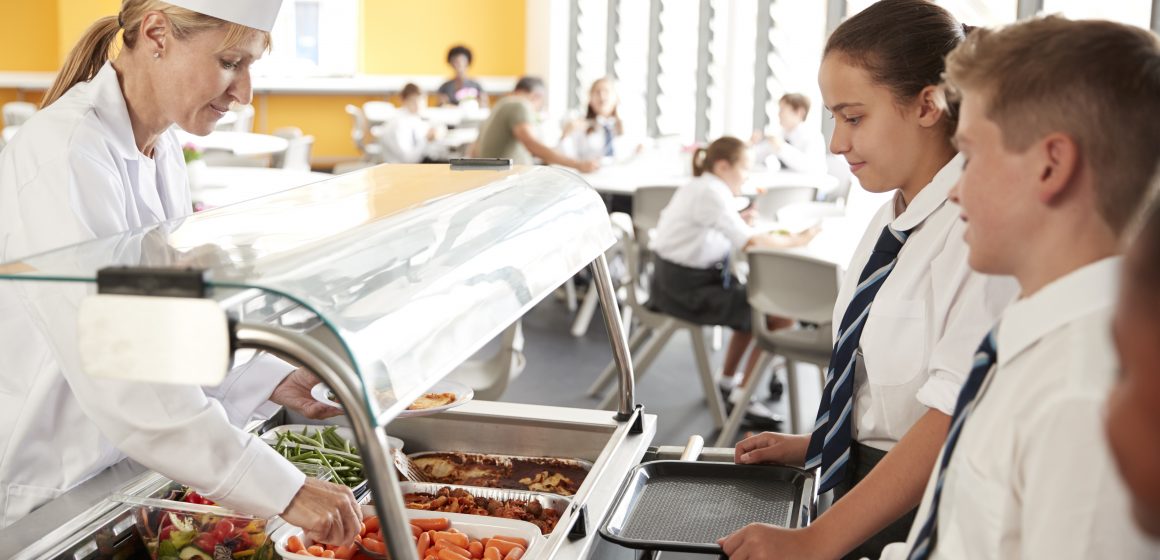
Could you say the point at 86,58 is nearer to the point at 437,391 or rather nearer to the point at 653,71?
the point at 437,391

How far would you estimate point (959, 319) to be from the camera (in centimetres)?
126

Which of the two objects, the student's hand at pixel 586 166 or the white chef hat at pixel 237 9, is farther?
the student's hand at pixel 586 166

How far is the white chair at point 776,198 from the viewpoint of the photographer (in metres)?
5.54

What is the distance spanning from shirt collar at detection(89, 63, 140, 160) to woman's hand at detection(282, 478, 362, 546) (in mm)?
573

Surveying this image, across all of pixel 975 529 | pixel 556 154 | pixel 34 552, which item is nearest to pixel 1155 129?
pixel 975 529

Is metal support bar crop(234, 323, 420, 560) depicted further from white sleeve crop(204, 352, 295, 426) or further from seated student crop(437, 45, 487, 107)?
seated student crop(437, 45, 487, 107)

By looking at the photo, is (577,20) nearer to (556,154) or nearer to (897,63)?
(556,154)

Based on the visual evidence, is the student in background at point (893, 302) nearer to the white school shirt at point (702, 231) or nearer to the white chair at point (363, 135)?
the white school shirt at point (702, 231)

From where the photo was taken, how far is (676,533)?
4.45ft

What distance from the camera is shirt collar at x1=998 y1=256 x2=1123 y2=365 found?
2.78 feet

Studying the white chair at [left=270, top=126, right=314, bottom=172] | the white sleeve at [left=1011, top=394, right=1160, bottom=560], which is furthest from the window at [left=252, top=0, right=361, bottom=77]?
the white sleeve at [left=1011, top=394, right=1160, bottom=560]

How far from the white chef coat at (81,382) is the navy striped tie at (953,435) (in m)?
0.62

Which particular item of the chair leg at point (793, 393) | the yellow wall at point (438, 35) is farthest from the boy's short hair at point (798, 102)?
the yellow wall at point (438, 35)

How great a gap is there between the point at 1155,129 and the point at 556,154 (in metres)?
5.25
